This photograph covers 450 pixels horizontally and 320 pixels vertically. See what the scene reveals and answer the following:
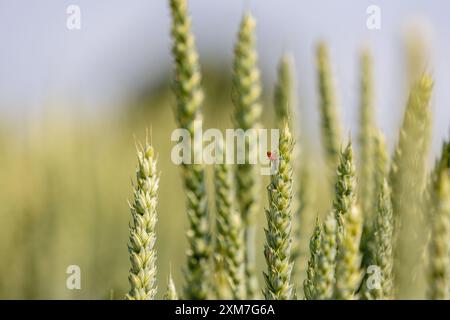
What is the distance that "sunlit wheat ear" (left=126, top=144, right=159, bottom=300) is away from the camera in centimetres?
83

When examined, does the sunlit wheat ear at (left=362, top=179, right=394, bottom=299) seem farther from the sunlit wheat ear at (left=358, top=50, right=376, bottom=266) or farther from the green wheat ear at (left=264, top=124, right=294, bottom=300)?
the sunlit wheat ear at (left=358, top=50, right=376, bottom=266)

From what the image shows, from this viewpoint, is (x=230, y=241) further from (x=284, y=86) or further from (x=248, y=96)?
(x=284, y=86)

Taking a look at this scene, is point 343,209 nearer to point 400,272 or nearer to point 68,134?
point 400,272

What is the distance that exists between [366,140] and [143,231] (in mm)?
807

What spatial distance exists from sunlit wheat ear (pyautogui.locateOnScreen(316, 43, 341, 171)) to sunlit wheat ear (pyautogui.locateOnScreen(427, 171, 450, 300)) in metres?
0.80

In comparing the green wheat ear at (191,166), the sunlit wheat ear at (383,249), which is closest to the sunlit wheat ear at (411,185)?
the sunlit wheat ear at (383,249)

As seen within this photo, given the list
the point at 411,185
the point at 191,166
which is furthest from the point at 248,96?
the point at 411,185

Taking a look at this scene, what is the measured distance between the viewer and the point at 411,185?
3.13 ft

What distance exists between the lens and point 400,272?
0.92m
